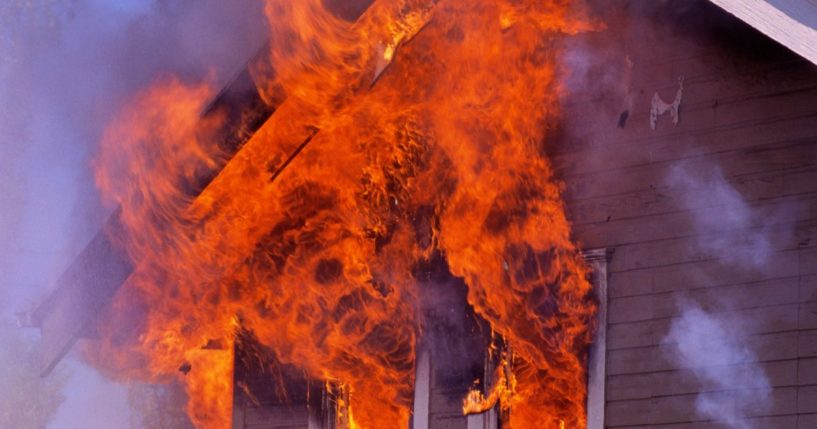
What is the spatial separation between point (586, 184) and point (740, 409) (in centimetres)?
199

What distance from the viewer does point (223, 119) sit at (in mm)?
8672

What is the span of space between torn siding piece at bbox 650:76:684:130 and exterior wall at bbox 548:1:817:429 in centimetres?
4

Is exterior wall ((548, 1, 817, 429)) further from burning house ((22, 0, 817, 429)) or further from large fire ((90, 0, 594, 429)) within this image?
large fire ((90, 0, 594, 429))

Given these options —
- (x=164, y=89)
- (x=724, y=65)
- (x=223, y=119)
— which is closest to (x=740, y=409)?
(x=724, y=65)

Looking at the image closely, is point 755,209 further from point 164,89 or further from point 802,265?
point 164,89

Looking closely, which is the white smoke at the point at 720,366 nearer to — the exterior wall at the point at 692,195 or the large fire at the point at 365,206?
the exterior wall at the point at 692,195

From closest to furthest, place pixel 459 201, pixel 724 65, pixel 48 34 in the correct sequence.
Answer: pixel 724 65 → pixel 459 201 → pixel 48 34

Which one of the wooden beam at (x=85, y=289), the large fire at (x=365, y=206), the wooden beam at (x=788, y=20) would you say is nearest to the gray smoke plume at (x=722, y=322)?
the large fire at (x=365, y=206)

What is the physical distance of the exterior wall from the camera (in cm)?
748

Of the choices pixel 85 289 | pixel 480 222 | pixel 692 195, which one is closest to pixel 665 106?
pixel 692 195

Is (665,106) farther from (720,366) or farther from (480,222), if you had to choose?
(720,366)

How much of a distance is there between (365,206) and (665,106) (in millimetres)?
2881

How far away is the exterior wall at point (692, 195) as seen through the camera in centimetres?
748

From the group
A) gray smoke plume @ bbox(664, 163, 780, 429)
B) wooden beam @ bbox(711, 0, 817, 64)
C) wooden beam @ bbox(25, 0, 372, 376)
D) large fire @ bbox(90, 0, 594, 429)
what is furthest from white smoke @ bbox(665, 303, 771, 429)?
wooden beam @ bbox(25, 0, 372, 376)
